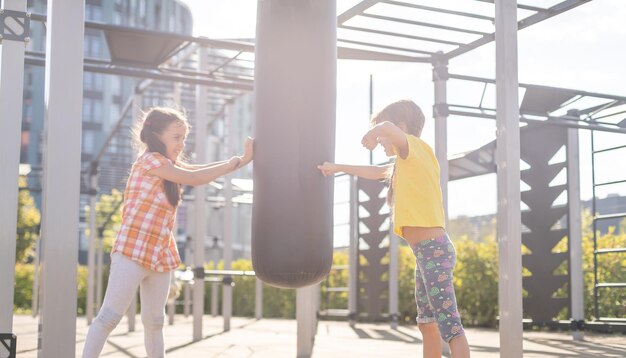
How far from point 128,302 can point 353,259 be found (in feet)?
24.4

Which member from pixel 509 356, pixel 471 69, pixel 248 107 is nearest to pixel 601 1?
pixel 471 69

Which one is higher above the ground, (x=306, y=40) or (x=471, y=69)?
(x=471, y=69)

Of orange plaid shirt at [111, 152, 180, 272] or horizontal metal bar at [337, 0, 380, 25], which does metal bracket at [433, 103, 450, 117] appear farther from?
orange plaid shirt at [111, 152, 180, 272]

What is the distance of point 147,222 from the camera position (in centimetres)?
359

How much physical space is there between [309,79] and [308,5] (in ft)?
1.03

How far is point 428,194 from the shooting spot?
3.61 metres

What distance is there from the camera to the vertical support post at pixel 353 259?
10672mm

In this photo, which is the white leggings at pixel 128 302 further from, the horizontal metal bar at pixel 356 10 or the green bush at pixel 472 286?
the green bush at pixel 472 286

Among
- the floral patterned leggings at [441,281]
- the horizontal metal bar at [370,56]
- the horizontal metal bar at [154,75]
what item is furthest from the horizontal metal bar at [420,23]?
the floral patterned leggings at [441,281]

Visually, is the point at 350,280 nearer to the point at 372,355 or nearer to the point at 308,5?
the point at 372,355

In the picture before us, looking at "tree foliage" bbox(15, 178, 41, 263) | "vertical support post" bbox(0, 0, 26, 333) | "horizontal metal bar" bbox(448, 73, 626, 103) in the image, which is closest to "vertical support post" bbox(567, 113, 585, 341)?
"horizontal metal bar" bbox(448, 73, 626, 103)

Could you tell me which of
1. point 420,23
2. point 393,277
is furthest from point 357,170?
point 393,277

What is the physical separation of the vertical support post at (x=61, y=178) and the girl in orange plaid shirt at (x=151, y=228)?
0.57 feet

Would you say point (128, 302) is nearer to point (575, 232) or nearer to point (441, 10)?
point (441, 10)
